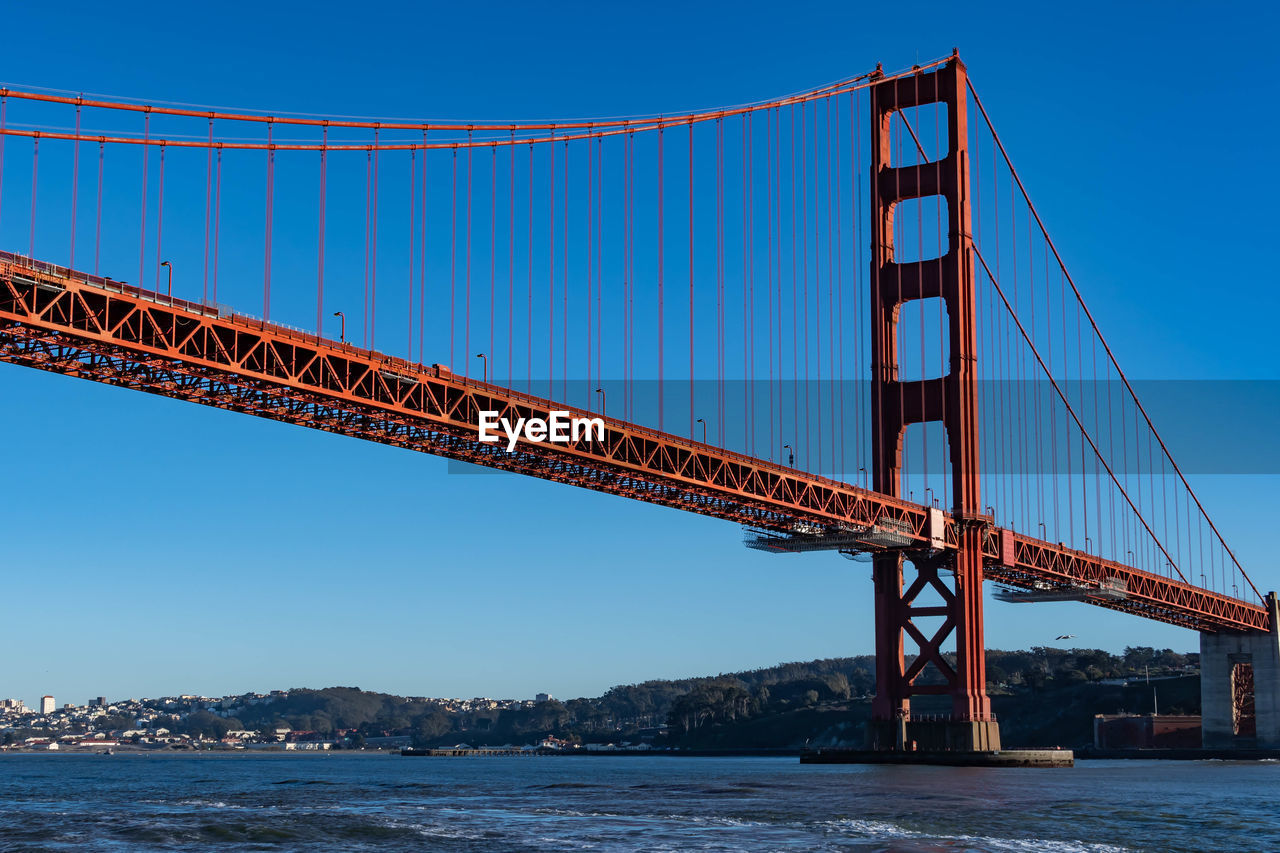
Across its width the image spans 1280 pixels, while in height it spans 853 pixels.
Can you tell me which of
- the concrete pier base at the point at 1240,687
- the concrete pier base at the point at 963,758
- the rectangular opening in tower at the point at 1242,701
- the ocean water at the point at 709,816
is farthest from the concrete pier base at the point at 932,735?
the rectangular opening in tower at the point at 1242,701

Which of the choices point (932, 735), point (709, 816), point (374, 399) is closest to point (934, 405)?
point (932, 735)

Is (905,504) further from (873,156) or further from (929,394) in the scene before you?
(873,156)

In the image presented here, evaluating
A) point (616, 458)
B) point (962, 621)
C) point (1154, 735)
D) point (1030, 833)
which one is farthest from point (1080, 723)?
point (1030, 833)

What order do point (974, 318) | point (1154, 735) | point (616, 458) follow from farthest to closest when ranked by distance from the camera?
point (1154, 735)
point (974, 318)
point (616, 458)

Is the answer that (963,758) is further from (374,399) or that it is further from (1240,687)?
(1240,687)

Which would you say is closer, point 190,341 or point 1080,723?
point 190,341

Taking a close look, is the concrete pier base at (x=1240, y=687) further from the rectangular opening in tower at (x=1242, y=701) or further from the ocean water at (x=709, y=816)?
the ocean water at (x=709, y=816)

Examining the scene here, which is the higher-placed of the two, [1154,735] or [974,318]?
[974,318]
